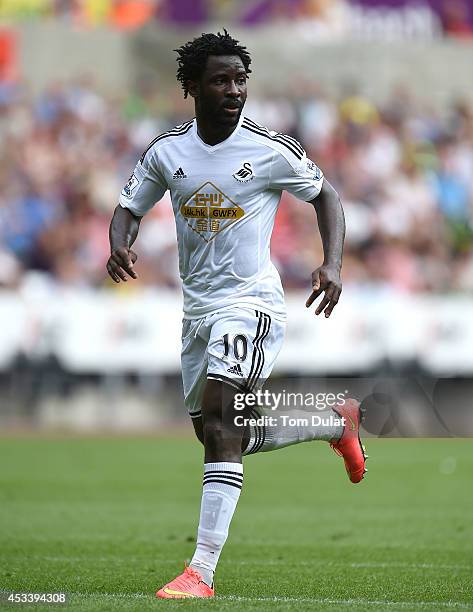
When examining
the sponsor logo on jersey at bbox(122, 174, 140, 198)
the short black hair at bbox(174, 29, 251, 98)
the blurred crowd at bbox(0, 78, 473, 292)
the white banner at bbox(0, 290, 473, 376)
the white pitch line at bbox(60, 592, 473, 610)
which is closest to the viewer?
the white pitch line at bbox(60, 592, 473, 610)

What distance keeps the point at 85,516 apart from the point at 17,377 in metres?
9.39

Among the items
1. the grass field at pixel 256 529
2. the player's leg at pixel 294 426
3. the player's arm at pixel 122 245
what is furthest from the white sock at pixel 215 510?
the player's arm at pixel 122 245

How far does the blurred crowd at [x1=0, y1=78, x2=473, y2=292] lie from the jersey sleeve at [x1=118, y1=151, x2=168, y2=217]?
1301 cm

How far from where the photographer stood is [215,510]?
6125 mm

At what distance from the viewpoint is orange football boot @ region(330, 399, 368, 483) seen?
698cm

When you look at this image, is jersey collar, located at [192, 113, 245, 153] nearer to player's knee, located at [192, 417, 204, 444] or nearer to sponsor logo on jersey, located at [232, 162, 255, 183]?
sponsor logo on jersey, located at [232, 162, 255, 183]

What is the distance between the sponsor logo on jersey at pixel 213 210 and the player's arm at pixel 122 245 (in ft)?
1.32

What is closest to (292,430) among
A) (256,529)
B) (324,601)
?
(324,601)

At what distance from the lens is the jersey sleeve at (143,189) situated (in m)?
6.82

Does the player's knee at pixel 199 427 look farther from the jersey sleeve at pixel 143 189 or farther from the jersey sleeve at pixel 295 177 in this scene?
the jersey sleeve at pixel 295 177

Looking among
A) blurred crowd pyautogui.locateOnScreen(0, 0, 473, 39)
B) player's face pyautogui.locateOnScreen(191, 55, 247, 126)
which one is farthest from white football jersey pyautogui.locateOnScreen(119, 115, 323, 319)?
blurred crowd pyautogui.locateOnScreen(0, 0, 473, 39)

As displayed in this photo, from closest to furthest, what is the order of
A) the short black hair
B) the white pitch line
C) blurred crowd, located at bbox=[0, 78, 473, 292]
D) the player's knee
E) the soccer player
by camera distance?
1. the white pitch line
2. the soccer player
3. the short black hair
4. the player's knee
5. blurred crowd, located at bbox=[0, 78, 473, 292]

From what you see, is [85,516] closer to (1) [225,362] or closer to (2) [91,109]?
(1) [225,362]

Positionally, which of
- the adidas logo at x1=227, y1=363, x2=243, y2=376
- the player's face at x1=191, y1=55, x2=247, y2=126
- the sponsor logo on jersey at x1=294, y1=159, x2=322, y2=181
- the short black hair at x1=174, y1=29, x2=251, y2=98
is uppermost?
the short black hair at x1=174, y1=29, x2=251, y2=98
